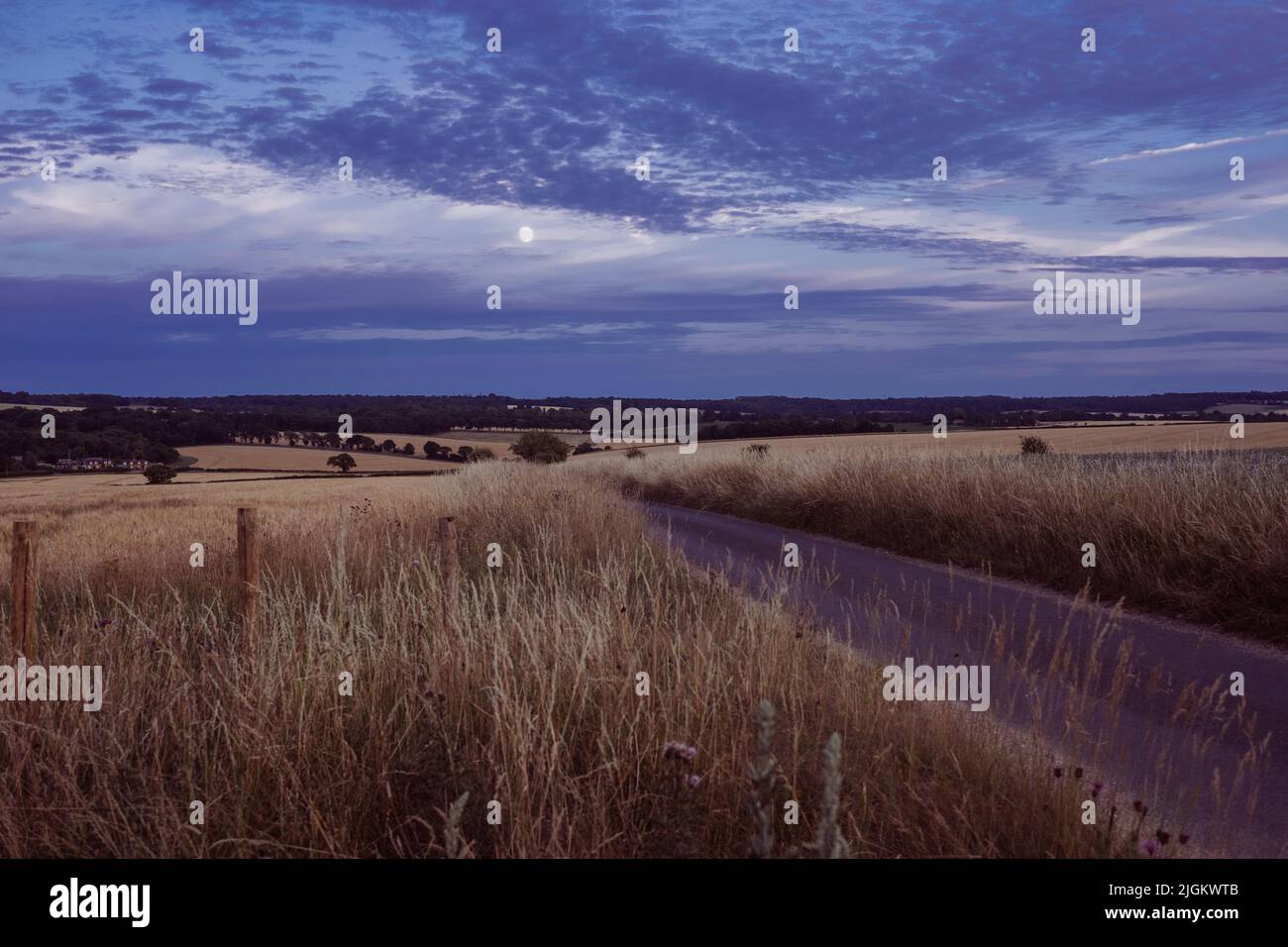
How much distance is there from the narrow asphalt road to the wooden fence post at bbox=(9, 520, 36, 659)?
545cm

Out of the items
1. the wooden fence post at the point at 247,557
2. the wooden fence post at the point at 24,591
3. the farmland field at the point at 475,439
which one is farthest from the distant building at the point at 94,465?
the wooden fence post at the point at 247,557

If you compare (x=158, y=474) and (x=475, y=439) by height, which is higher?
(x=475, y=439)

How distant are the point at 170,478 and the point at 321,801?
197 ft

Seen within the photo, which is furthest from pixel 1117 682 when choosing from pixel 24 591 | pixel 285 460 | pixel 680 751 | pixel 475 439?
pixel 475 439

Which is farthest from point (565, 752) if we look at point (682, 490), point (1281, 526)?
point (682, 490)

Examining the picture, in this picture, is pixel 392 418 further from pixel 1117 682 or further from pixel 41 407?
pixel 1117 682

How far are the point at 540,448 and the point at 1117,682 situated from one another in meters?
61.0

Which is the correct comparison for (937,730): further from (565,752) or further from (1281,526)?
(1281,526)

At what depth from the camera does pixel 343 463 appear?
210 feet

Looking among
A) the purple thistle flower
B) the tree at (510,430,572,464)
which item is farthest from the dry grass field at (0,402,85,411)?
the purple thistle flower

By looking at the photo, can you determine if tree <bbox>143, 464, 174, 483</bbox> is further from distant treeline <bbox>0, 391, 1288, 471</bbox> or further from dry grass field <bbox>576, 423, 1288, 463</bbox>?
dry grass field <bbox>576, 423, 1288, 463</bbox>

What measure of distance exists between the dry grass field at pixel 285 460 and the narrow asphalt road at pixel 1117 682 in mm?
53960

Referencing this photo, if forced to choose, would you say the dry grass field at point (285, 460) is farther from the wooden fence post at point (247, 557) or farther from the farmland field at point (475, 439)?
the wooden fence post at point (247, 557)
